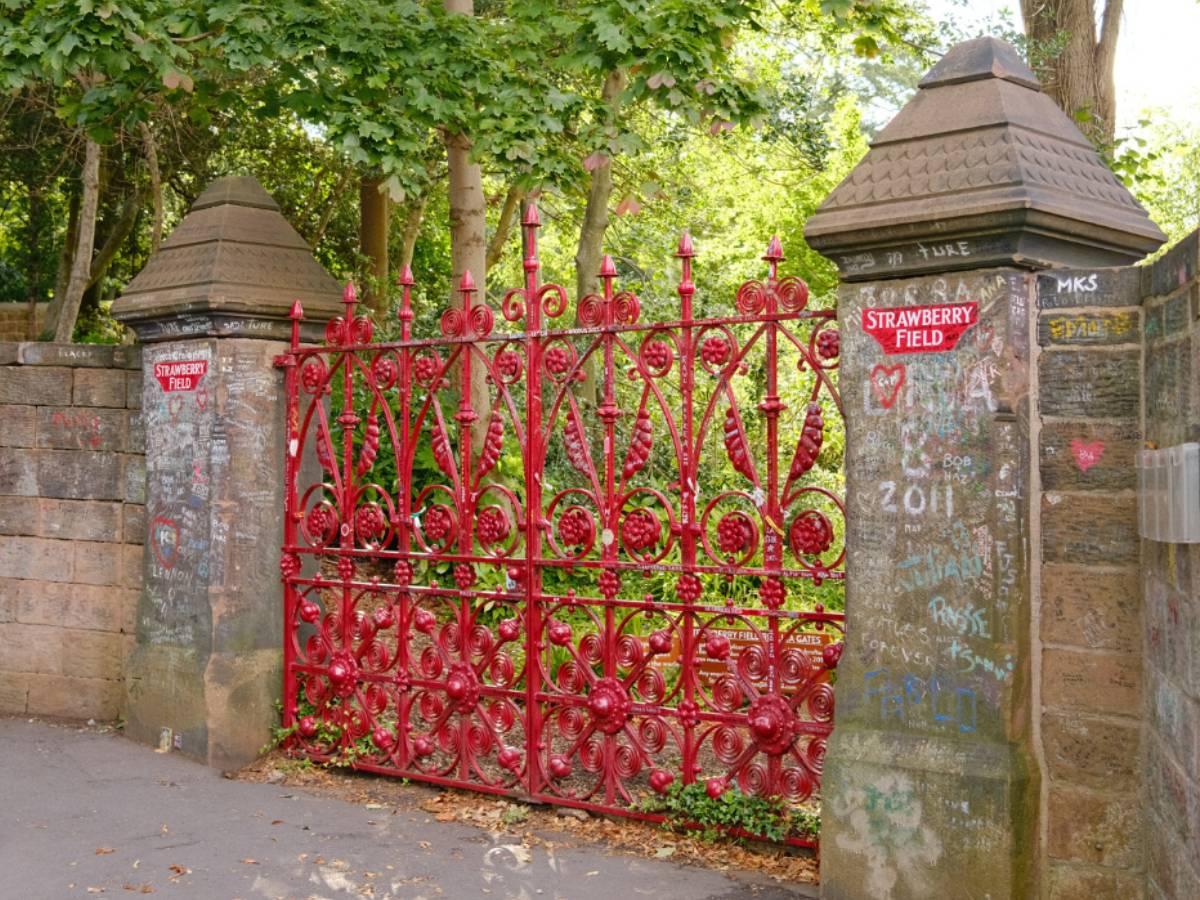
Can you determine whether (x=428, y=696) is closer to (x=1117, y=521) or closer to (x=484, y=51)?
(x=1117, y=521)

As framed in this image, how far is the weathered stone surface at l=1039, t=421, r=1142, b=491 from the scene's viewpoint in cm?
446

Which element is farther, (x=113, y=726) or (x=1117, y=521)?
(x=113, y=726)

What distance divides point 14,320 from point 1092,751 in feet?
59.7

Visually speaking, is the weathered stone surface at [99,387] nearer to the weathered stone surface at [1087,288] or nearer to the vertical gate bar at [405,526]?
the vertical gate bar at [405,526]

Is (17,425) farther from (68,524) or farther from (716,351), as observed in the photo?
(716,351)

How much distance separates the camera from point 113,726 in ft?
25.5

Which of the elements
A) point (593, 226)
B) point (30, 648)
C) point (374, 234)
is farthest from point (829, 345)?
point (374, 234)

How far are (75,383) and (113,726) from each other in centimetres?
200

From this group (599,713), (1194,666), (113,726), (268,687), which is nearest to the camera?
(1194,666)

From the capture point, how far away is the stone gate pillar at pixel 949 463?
4559mm

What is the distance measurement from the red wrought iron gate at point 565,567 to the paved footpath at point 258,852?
1.41 ft

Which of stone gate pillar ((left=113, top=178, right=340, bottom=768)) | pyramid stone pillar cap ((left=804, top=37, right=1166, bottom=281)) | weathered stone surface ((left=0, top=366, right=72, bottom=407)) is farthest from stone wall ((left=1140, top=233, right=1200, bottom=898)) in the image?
weathered stone surface ((left=0, top=366, right=72, bottom=407))

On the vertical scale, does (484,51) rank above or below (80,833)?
above

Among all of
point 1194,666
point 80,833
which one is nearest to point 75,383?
point 80,833
